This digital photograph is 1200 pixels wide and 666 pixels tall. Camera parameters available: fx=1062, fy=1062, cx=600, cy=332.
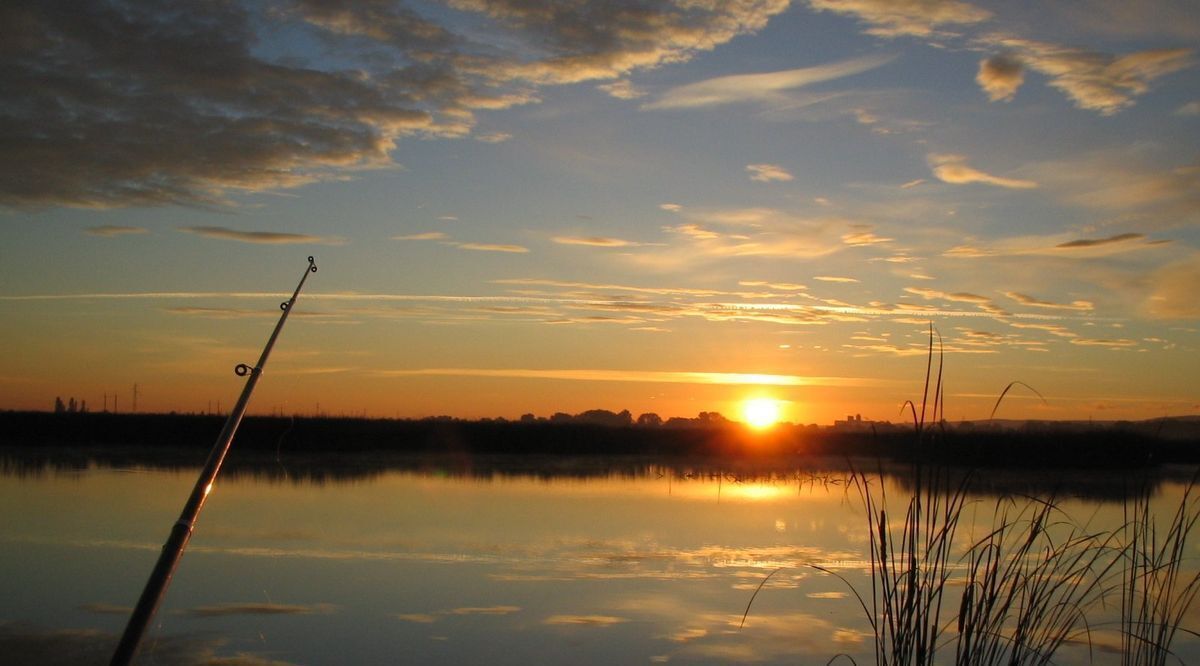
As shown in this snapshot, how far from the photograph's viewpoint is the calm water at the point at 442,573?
19.8 feet

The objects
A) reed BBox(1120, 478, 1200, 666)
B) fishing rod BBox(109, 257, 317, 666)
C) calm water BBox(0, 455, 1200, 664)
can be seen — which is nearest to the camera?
fishing rod BBox(109, 257, 317, 666)

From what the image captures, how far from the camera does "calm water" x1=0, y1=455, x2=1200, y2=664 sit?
6.03 meters

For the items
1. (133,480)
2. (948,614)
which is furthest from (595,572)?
(133,480)

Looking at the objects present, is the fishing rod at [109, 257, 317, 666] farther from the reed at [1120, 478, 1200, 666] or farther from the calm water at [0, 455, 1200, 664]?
the calm water at [0, 455, 1200, 664]

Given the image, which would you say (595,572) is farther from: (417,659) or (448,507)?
(448,507)

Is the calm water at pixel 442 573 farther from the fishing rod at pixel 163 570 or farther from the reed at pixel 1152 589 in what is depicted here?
the fishing rod at pixel 163 570

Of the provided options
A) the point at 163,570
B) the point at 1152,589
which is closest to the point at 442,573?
the point at 1152,589

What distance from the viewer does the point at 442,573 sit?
8.06 metres

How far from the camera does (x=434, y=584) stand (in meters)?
7.66

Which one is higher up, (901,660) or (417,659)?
(901,660)

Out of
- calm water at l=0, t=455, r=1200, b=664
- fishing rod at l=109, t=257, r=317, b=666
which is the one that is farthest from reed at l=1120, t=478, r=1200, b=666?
fishing rod at l=109, t=257, r=317, b=666

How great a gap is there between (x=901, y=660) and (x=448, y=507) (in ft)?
29.4

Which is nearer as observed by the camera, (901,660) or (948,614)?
(901,660)

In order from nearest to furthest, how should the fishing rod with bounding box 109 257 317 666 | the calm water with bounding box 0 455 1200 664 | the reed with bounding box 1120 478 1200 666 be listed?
the fishing rod with bounding box 109 257 317 666 < the reed with bounding box 1120 478 1200 666 < the calm water with bounding box 0 455 1200 664
